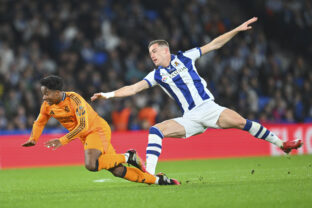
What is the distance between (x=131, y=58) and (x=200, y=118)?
8.71 metres

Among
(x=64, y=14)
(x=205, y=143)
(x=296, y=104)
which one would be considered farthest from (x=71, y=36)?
(x=296, y=104)

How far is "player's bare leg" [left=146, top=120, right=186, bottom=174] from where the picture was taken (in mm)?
7762

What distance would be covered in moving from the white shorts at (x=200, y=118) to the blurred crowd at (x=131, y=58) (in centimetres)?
717

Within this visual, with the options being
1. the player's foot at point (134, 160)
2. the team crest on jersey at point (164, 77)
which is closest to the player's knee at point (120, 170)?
the player's foot at point (134, 160)

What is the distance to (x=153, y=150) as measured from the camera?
7.80 meters

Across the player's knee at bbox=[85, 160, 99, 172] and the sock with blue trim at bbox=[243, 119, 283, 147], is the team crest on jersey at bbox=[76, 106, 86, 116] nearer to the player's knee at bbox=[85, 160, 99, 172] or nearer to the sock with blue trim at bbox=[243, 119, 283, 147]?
the player's knee at bbox=[85, 160, 99, 172]

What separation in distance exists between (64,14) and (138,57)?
2.41m

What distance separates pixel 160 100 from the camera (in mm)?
16109

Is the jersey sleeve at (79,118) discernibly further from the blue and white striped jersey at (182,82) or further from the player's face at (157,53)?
the player's face at (157,53)

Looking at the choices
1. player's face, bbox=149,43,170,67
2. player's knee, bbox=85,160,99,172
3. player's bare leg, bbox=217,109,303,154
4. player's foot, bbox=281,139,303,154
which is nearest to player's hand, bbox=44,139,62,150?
player's knee, bbox=85,160,99,172

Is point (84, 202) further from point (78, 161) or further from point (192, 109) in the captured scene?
point (78, 161)

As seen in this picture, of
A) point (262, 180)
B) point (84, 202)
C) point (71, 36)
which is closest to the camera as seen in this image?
point (84, 202)

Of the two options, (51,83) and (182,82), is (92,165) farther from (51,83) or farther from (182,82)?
(182,82)

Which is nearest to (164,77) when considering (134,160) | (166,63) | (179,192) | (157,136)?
(166,63)
